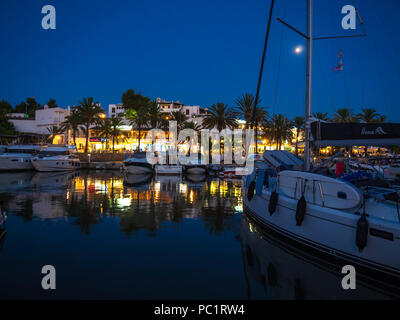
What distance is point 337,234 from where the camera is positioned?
8.45 m

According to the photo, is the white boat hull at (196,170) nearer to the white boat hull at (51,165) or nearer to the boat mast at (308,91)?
the white boat hull at (51,165)

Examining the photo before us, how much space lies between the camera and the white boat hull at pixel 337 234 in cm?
727

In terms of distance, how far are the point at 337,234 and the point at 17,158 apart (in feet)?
152

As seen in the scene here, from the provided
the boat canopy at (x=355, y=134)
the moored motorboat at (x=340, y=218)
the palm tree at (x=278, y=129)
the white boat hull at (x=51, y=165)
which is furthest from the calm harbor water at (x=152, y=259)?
the palm tree at (x=278, y=129)

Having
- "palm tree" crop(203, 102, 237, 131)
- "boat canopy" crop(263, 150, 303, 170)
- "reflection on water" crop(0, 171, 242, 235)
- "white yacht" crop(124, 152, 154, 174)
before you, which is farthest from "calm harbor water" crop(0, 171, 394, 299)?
"palm tree" crop(203, 102, 237, 131)

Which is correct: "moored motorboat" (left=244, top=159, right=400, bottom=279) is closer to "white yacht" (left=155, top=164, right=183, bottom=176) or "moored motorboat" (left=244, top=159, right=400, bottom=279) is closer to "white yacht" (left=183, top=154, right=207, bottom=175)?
"white yacht" (left=183, top=154, right=207, bottom=175)

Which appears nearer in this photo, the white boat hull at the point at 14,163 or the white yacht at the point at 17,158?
the white boat hull at the point at 14,163

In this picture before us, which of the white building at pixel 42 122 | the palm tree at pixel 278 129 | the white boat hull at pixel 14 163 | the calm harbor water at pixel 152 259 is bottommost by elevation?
the calm harbor water at pixel 152 259

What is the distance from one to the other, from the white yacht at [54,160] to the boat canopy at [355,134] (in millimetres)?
41953

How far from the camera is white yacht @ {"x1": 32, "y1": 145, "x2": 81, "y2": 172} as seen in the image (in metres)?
42.6

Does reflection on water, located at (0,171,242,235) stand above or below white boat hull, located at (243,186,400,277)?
below

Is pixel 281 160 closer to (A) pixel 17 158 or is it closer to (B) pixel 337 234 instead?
(B) pixel 337 234

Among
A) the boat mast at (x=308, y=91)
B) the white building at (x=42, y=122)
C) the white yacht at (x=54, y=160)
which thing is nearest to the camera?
the boat mast at (x=308, y=91)

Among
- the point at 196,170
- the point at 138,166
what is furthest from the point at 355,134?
the point at 138,166
